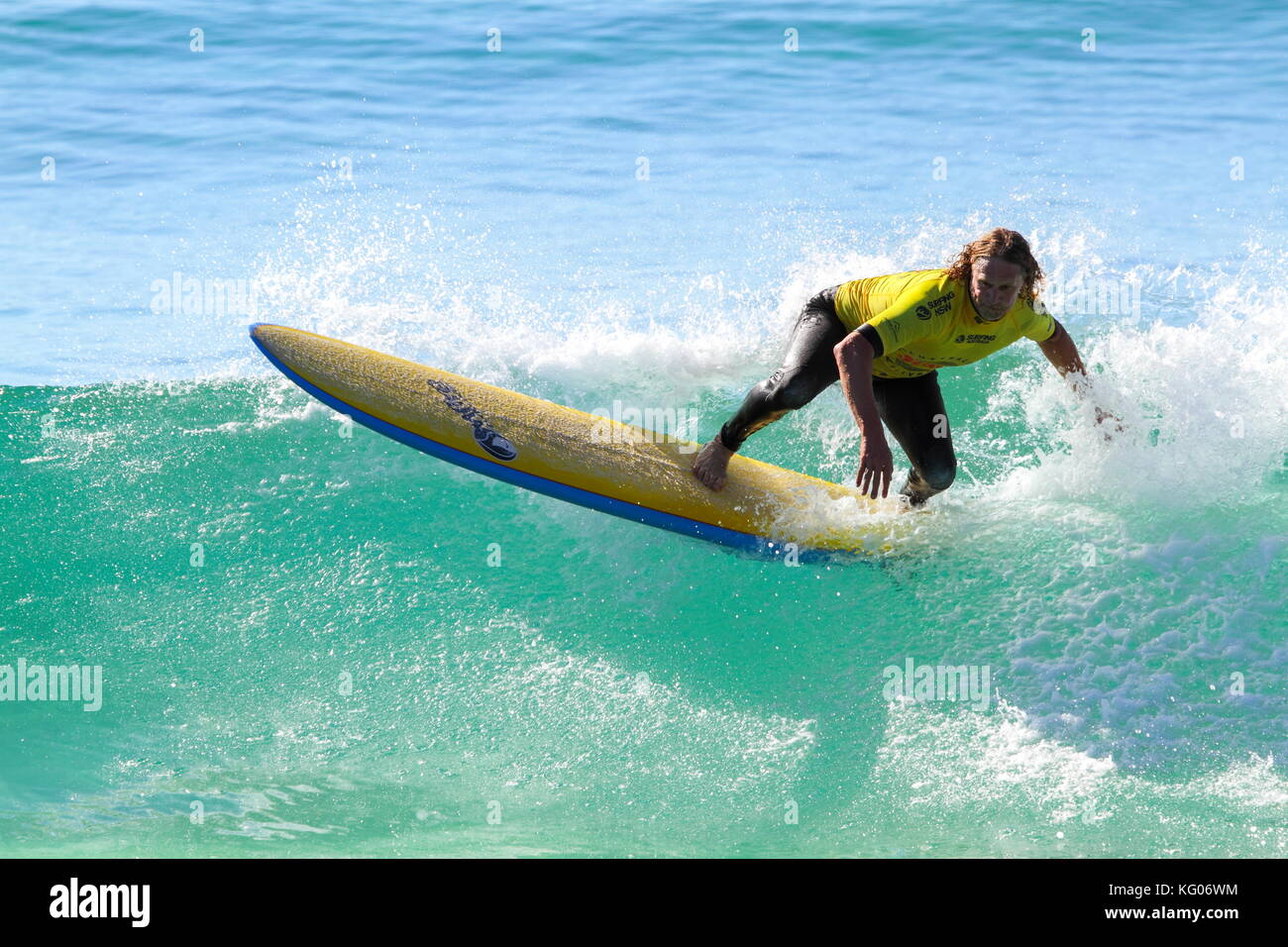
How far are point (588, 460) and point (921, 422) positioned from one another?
1.59 metres

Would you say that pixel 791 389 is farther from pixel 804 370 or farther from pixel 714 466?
pixel 714 466

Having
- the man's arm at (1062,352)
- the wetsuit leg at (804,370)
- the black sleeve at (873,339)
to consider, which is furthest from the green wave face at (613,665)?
the black sleeve at (873,339)

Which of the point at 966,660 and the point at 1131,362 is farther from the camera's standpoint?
the point at 1131,362

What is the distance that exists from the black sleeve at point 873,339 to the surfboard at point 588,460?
1.07m

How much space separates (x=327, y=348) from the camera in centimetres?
656

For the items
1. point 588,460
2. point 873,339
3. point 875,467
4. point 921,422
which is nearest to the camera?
point 875,467

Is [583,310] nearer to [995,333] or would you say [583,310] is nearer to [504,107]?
[995,333]

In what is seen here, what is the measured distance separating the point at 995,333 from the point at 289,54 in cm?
1458

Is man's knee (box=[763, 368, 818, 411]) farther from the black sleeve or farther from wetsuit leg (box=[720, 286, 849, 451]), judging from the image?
the black sleeve

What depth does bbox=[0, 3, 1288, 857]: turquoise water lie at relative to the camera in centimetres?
475

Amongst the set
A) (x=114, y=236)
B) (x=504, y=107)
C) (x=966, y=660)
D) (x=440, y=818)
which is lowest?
(x=440, y=818)

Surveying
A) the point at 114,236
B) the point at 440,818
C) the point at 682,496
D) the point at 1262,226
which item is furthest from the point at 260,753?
the point at 1262,226

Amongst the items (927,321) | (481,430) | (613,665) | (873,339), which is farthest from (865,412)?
(481,430)

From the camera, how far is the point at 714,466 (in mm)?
6172
